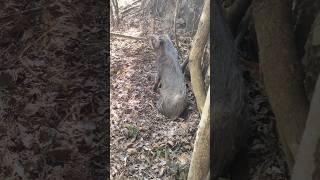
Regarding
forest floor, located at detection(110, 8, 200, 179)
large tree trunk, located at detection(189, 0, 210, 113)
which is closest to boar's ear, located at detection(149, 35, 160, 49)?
forest floor, located at detection(110, 8, 200, 179)

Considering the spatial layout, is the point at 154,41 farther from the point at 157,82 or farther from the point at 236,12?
the point at 236,12

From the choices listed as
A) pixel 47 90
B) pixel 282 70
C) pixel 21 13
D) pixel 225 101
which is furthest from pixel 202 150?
pixel 21 13

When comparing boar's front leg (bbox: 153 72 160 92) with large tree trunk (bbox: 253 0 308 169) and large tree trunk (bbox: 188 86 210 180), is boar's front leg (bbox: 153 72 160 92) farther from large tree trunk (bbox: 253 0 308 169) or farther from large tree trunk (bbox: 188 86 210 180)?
large tree trunk (bbox: 253 0 308 169)

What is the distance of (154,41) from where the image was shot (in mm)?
1793

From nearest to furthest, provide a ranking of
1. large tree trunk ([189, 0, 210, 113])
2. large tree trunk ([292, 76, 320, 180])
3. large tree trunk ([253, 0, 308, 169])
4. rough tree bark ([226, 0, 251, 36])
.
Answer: large tree trunk ([292, 76, 320, 180]) < large tree trunk ([253, 0, 308, 169]) < rough tree bark ([226, 0, 251, 36]) < large tree trunk ([189, 0, 210, 113])

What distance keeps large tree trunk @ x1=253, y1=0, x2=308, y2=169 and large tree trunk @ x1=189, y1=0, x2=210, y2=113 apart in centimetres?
21

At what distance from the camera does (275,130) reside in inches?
60.1

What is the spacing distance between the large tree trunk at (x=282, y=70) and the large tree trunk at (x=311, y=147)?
3cm

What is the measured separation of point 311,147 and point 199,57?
1.79 feet

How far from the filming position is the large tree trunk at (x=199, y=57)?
5.62 ft

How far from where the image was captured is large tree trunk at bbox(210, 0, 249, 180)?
1622 millimetres

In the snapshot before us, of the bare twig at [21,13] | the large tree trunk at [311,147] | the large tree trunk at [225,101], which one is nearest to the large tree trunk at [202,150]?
the large tree trunk at [225,101]

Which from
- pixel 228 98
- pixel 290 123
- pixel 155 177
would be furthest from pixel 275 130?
pixel 155 177

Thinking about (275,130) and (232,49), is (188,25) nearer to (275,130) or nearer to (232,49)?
(232,49)
